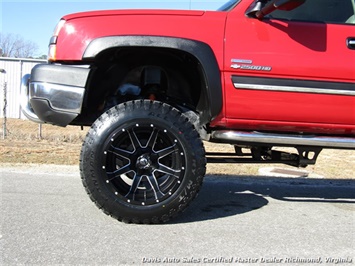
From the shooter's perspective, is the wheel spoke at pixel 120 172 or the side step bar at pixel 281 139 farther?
the side step bar at pixel 281 139

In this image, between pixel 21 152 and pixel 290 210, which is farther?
Result: pixel 21 152

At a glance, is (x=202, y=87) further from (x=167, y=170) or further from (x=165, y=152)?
(x=167, y=170)

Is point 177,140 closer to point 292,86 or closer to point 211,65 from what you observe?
point 211,65

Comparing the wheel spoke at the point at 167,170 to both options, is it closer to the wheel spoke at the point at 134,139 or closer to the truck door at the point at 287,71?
the wheel spoke at the point at 134,139

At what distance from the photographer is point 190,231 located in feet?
11.1

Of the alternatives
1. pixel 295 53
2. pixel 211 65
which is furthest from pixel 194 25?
pixel 295 53

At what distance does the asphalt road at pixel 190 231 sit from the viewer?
2.86 m

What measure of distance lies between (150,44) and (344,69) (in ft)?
6.01

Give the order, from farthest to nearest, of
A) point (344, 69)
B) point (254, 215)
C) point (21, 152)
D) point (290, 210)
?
point (21, 152)
point (290, 210)
point (254, 215)
point (344, 69)

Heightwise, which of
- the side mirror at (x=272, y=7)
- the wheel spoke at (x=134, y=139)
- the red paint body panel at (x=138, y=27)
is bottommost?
the wheel spoke at (x=134, y=139)

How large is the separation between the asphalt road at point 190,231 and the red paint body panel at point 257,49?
100 cm

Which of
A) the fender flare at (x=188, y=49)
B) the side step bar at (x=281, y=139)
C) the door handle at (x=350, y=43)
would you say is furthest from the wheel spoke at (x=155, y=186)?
the door handle at (x=350, y=43)

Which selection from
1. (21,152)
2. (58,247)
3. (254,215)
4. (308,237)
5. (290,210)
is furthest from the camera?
(21,152)

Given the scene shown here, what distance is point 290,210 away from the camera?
422 cm
